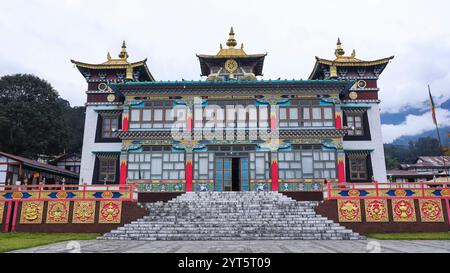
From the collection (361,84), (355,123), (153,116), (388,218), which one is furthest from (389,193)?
(153,116)

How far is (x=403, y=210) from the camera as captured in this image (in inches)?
617

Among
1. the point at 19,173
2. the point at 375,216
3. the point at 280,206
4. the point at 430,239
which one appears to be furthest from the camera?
the point at 19,173

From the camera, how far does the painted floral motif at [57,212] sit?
1615cm

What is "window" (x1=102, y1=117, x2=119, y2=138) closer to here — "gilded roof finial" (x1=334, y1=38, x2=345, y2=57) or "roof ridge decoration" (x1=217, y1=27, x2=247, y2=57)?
"roof ridge decoration" (x1=217, y1=27, x2=247, y2=57)

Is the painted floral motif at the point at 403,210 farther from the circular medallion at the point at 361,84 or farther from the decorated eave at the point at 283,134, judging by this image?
the circular medallion at the point at 361,84

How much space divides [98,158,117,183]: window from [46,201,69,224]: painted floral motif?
5.74 metres

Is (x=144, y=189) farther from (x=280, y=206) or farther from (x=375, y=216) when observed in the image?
(x=375, y=216)

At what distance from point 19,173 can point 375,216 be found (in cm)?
2240

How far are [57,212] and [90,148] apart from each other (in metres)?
7.19

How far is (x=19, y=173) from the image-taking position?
2400 centimetres

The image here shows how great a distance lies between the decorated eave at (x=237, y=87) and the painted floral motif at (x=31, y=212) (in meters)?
8.19

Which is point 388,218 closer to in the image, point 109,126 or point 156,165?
point 156,165

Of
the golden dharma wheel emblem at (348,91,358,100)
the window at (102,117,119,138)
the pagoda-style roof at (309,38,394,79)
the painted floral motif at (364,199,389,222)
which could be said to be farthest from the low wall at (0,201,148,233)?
the golden dharma wheel emblem at (348,91,358,100)
